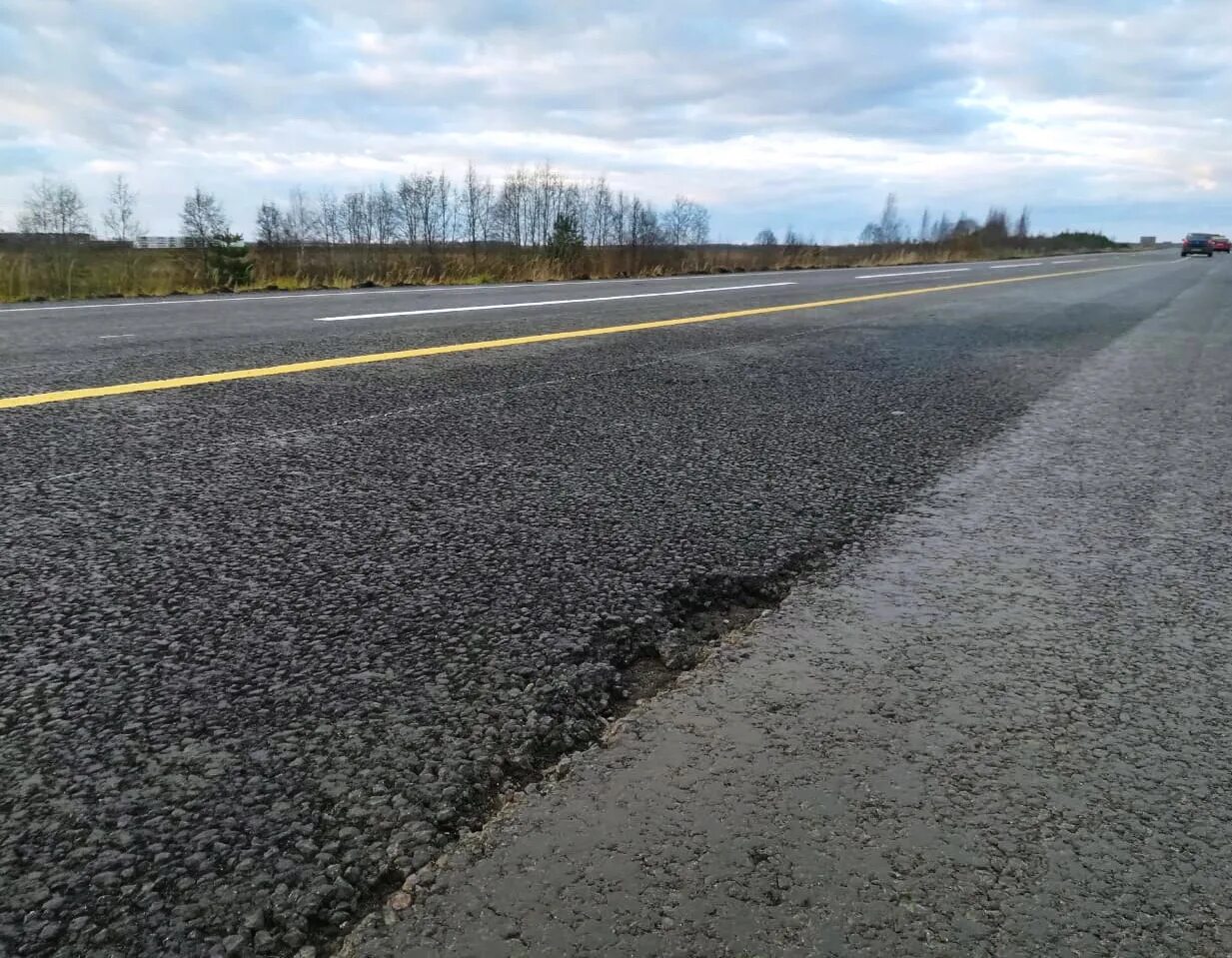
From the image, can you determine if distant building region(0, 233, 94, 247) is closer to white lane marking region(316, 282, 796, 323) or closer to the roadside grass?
the roadside grass

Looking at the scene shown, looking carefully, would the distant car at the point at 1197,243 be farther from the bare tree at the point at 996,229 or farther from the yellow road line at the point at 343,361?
the yellow road line at the point at 343,361

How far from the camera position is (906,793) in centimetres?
114

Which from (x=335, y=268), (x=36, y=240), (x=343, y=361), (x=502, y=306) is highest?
(x=36, y=240)

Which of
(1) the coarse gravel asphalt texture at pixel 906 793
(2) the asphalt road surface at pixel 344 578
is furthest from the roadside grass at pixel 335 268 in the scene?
(1) the coarse gravel asphalt texture at pixel 906 793

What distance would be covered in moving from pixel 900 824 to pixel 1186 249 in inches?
2243

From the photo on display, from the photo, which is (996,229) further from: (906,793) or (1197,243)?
(906,793)

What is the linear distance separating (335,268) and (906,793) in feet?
57.4

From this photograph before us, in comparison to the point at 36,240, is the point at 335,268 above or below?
below

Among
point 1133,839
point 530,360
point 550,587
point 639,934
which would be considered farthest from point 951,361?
point 639,934

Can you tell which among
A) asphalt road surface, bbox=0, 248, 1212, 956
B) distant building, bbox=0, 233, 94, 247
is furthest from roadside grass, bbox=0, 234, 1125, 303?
distant building, bbox=0, 233, 94, 247

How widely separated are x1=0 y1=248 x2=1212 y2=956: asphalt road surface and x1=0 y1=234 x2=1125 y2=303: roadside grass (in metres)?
9.46

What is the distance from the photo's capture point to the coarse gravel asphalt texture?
919 mm

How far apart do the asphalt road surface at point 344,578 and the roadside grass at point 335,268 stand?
9.46m

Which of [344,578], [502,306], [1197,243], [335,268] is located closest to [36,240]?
[335,268]
